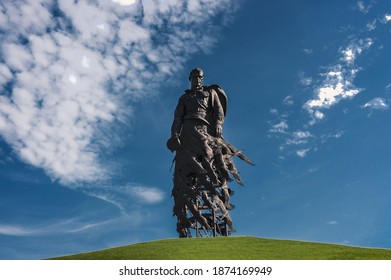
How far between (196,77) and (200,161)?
542 centimetres

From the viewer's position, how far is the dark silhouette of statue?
25.3 meters

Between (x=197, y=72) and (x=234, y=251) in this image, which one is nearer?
(x=234, y=251)

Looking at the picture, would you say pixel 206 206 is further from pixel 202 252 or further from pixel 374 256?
pixel 374 256

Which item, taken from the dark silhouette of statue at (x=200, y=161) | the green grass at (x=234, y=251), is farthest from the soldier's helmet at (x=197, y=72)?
the green grass at (x=234, y=251)

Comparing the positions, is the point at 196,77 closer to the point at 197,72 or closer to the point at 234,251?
the point at 197,72

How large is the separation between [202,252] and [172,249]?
123cm

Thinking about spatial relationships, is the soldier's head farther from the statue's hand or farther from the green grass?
the green grass

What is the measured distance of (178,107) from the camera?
2728cm

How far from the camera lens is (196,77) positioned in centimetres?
2741

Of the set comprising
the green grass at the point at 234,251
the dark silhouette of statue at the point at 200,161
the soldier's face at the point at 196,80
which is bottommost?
the green grass at the point at 234,251

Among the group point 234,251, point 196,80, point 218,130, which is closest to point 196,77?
point 196,80

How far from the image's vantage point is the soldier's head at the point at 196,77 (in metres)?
27.4

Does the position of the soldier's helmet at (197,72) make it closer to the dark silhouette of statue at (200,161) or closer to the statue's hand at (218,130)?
the dark silhouette of statue at (200,161)
